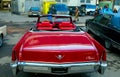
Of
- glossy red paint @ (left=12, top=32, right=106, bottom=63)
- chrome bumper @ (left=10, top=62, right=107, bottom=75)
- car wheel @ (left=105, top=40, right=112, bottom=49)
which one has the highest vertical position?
glossy red paint @ (left=12, top=32, right=106, bottom=63)

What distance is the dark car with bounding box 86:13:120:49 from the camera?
8758 mm

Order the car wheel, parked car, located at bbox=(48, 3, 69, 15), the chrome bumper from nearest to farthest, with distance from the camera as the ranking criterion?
the chrome bumper < the car wheel < parked car, located at bbox=(48, 3, 69, 15)

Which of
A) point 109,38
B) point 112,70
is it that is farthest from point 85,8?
point 112,70

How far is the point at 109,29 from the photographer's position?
9406 mm

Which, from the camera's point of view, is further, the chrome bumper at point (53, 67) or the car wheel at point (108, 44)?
the car wheel at point (108, 44)

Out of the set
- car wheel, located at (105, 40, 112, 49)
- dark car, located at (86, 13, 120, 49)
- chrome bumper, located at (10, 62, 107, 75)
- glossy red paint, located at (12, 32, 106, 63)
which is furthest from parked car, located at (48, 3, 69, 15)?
chrome bumper, located at (10, 62, 107, 75)

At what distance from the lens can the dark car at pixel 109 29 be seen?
28.7 feet

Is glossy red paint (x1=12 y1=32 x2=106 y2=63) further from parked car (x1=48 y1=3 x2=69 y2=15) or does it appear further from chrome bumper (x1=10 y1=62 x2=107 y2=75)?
parked car (x1=48 y1=3 x2=69 y2=15)

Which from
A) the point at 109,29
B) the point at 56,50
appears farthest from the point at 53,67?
the point at 109,29

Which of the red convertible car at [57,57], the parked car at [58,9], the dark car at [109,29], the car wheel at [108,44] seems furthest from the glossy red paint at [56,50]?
the parked car at [58,9]

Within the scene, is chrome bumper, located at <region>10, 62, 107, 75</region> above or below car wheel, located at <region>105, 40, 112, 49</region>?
above

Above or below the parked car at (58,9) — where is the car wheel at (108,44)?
below

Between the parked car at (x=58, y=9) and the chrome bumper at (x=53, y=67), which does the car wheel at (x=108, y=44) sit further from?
the parked car at (x=58, y=9)

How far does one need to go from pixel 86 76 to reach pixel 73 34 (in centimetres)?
108
